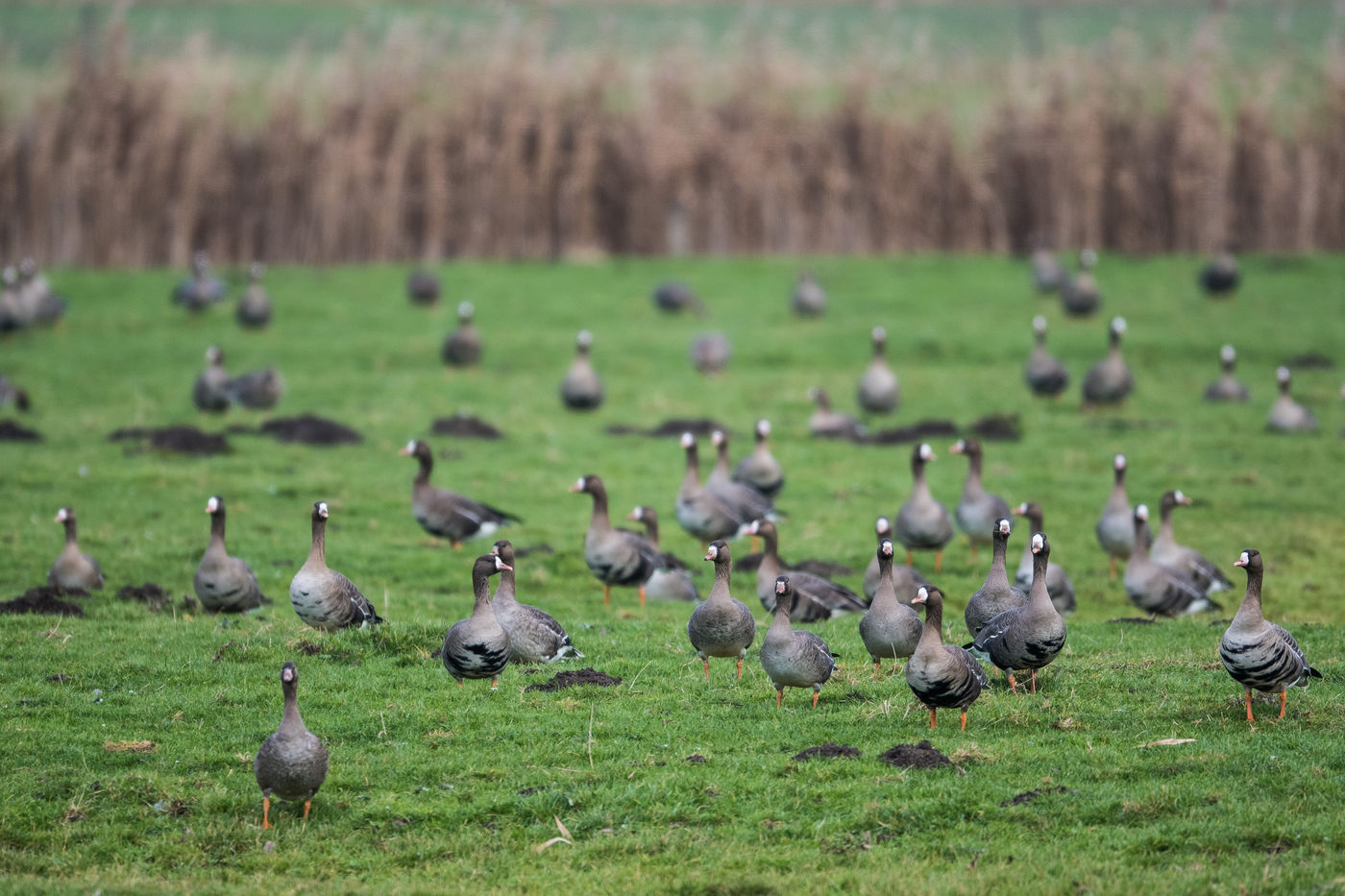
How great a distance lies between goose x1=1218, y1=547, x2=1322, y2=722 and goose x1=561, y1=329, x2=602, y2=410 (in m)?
18.7

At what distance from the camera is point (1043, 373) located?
30.7 meters

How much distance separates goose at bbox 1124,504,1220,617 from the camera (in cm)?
1872

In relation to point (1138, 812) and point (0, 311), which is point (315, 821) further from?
point (0, 311)

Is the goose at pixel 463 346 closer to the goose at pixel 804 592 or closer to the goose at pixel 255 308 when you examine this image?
the goose at pixel 255 308

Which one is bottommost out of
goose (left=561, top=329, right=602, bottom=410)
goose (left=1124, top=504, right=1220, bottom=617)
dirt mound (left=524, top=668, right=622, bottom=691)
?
dirt mound (left=524, top=668, right=622, bottom=691)

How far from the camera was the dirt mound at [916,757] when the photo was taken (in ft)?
39.3

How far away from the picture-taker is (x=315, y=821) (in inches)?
445

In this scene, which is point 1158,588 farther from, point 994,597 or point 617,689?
point 617,689

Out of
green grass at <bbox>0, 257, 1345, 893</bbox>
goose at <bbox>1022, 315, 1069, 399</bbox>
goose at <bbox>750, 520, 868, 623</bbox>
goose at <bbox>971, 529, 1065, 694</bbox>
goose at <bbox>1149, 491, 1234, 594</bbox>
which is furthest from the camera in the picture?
goose at <bbox>1022, 315, 1069, 399</bbox>

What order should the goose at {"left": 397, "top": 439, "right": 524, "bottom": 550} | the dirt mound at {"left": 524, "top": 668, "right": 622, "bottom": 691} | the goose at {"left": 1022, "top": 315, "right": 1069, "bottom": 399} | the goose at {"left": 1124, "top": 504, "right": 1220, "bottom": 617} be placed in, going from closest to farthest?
the dirt mound at {"left": 524, "top": 668, "right": 622, "bottom": 691} < the goose at {"left": 1124, "top": 504, "right": 1220, "bottom": 617} < the goose at {"left": 397, "top": 439, "right": 524, "bottom": 550} < the goose at {"left": 1022, "top": 315, "right": 1069, "bottom": 399}

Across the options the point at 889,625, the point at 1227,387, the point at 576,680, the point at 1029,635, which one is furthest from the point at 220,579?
the point at 1227,387

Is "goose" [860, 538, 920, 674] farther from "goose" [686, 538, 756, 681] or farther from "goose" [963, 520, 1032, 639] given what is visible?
"goose" [686, 538, 756, 681]

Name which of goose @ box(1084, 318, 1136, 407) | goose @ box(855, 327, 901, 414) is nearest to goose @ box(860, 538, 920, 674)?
goose @ box(855, 327, 901, 414)

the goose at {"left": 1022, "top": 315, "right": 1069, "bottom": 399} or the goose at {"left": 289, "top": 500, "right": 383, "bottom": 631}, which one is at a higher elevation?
the goose at {"left": 1022, "top": 315, "right": 1069, "bottom": 399}
